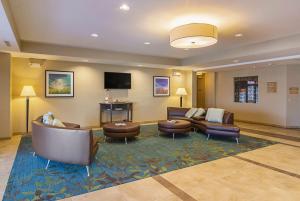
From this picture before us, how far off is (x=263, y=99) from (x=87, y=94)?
7.32 metres

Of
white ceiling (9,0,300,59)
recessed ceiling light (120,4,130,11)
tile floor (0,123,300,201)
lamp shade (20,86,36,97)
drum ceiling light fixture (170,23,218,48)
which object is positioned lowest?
tile floor (0,123,300,201)

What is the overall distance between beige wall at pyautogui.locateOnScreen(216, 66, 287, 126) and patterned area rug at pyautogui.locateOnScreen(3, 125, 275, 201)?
2969 mm

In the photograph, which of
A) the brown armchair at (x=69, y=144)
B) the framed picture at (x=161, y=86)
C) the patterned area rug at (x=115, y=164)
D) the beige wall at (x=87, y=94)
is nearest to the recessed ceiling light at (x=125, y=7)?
the brown armchair at (x=69, y=144)

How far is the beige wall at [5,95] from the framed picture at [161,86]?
5.42 m

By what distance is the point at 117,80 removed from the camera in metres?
8.01

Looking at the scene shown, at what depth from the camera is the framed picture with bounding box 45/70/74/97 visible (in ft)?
22.4

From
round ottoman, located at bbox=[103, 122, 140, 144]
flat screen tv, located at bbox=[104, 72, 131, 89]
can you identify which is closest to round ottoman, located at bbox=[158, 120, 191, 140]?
round ottoman, located at bbox=[103, 122, 140, 144]

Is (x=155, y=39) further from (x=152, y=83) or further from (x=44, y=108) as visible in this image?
(x=44, y=108)

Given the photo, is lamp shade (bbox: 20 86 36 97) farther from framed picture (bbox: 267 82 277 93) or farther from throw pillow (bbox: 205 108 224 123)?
framed picture (bbox: 267 82 277 93)

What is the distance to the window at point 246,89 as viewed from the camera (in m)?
8.78

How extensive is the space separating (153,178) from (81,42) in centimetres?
436

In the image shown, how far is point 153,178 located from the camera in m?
3.19

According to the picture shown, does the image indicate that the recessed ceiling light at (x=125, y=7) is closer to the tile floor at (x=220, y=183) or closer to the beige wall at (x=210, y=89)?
the tile floor at (x=220, y=183)

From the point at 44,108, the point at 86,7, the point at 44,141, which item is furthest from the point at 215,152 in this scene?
the point at 44,108
